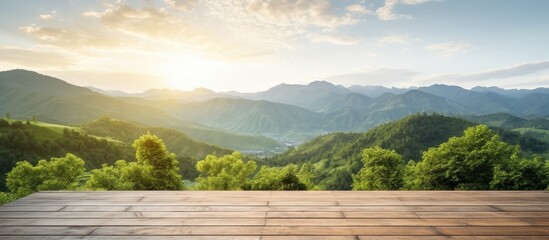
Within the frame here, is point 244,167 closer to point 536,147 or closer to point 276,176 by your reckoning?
point 276,176

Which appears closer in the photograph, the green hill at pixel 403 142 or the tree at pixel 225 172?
the tree at pixel 225 172

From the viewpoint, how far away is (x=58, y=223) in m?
4.46

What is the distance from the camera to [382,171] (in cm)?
3434

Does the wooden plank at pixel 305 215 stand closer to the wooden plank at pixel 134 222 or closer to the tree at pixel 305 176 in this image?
the wooden plank at pixel 134 222

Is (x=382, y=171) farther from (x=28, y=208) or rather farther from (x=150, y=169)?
A: (x=28, y=208)

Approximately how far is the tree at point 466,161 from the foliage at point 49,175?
37264mm

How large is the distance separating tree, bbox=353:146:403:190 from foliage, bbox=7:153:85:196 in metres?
30.9

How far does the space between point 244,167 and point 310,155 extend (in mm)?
156636

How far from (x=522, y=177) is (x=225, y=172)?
25.3 m

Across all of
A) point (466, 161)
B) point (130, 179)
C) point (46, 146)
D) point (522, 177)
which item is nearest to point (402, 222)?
point (130, 179)

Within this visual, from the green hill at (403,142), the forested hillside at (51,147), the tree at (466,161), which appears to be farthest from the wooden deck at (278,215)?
the green hill at (403,142)

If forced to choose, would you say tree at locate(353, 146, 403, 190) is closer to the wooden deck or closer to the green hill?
the wooden deck

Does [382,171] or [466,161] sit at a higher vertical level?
[466,161]

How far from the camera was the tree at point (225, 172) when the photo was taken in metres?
30.3
